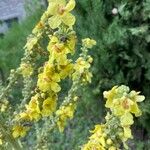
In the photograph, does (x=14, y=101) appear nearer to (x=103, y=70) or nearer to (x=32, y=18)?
(x=32, y=18)

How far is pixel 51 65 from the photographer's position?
176cm

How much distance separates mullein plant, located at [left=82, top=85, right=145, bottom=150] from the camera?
160cm

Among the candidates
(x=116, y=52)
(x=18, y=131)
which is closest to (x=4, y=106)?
(x=18, y=131)

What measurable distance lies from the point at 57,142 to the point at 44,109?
3.23 m

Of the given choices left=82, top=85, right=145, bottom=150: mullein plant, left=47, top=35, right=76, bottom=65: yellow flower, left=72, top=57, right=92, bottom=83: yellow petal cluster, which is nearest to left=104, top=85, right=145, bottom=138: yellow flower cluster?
left=82, top=85, right=145, bottom=150: mullein plant

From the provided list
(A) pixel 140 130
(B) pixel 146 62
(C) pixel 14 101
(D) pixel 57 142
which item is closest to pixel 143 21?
(B) pixel 146 62

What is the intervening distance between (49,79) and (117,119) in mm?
268

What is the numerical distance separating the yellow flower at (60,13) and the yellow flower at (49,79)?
0.43ft

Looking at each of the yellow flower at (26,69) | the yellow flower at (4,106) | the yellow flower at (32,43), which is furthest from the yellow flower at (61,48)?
the yellow flower at (4,106)

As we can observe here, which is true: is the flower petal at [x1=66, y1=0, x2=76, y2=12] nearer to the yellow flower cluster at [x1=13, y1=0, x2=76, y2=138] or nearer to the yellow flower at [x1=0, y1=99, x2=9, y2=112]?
the yellow flower cluster at [x1=13, y1=0, x2=76, y2=138]

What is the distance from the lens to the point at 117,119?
5.43 feet

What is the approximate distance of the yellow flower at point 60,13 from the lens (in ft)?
5.66

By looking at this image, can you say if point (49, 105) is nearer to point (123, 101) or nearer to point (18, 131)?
point (18, 131)

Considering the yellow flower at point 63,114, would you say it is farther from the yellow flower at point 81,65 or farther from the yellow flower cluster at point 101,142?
the yellow flower cluster at point 101,142
